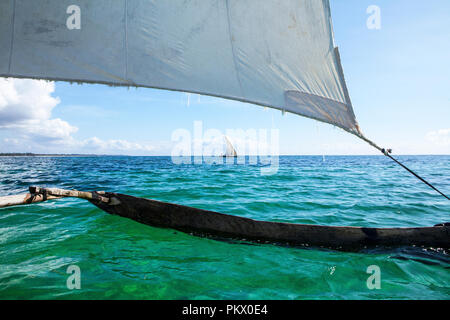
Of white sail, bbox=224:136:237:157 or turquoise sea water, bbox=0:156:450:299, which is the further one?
white sail, bbox=224:136:237:157

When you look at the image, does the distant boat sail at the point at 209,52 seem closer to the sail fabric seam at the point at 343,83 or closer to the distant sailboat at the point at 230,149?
the sail fabric seam at the point at 343,83

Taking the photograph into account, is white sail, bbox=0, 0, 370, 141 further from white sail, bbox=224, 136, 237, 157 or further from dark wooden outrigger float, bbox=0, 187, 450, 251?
white sail, bbox=224, 136, 237, 157

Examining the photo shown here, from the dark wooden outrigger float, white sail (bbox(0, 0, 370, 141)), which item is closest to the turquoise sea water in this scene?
the dark wooden outrigger float

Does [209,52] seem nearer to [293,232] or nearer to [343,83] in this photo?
[343,83]

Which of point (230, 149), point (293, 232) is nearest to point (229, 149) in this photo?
point (230, 149)

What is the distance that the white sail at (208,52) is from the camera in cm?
318

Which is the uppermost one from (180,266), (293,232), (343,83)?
(343,83)

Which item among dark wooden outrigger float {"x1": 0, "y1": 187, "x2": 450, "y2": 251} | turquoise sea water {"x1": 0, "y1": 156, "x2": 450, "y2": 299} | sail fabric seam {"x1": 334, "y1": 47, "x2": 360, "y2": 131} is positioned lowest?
turquoise sea water {"x1": 0, "y1": 156, "x2": 450, "y2": 299}

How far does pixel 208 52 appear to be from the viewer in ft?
11.1

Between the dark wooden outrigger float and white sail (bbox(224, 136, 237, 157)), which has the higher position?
Answer: white sail (bbox(224, 136, 237, 157))

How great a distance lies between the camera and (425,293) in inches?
140

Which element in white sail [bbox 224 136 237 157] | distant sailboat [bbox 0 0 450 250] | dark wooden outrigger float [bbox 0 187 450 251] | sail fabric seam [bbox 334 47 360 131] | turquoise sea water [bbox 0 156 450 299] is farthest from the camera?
white sail [bbox 224 136 237 157]

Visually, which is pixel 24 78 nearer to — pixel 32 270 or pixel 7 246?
pixel 32 270

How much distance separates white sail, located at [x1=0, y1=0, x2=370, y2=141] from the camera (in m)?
3.18
